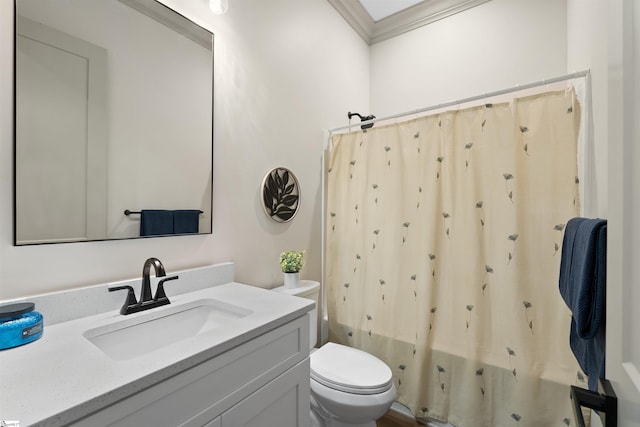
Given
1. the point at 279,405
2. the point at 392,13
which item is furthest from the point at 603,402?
the point at 392,13

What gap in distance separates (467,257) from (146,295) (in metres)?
1.60

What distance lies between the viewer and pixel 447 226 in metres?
1.69

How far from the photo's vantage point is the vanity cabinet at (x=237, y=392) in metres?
0.67

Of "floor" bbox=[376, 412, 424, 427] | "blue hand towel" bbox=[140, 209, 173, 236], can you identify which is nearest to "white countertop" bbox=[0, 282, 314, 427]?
"blue hand towel" bbox=[140, 209, 173, 236]

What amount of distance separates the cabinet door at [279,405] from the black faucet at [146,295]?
52cm

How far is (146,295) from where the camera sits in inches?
42.9

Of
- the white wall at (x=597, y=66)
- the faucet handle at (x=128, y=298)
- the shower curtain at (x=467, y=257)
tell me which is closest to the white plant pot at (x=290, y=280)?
the shower curtain at (x=467, y=257)

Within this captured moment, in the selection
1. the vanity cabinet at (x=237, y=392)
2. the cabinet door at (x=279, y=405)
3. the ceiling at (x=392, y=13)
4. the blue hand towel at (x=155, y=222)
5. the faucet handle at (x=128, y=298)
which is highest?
the ceiling at (x=392, y=13)

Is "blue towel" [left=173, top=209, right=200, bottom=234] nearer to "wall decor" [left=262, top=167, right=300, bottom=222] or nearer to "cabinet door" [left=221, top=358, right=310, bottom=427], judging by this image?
"wall decor" [left=262, top=167, right=300, bottom=222]

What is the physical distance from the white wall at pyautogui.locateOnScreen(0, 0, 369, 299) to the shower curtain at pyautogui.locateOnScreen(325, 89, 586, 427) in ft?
1.36

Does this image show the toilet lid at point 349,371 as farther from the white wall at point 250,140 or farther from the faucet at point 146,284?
the faucet at point 146,284

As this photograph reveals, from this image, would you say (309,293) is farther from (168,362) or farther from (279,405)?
(168,362)

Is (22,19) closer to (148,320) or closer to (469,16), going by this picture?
(148,320)

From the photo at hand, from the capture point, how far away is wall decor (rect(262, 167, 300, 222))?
5.74 feet
